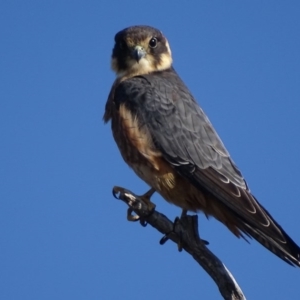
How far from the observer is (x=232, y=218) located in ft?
17.0

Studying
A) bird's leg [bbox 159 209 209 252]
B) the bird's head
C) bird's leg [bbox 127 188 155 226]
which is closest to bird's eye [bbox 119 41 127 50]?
the bird's head

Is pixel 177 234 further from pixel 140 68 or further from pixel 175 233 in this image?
pixel 140 68

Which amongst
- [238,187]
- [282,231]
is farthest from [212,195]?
[282,231]

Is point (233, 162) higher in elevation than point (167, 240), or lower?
higher

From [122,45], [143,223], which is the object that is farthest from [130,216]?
[122,45]

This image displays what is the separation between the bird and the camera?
5.02 m

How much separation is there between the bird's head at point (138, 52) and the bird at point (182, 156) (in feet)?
0.42

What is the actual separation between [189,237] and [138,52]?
187 centimetres

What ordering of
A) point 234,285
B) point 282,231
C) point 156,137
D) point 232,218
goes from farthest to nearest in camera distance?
point 156,137, point 232,218, point 282,231, point 234,285

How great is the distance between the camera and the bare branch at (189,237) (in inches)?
180

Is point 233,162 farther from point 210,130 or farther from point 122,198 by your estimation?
point 122,198

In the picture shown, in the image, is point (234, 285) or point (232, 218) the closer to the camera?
point (234, 285)

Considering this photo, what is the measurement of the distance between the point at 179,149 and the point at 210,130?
360 mm

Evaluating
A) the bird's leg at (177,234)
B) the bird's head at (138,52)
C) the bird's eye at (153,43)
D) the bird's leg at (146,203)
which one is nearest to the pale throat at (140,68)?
the bird's head at (138,52)
